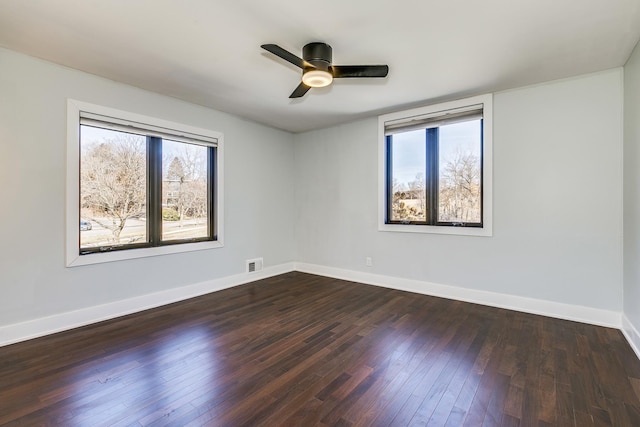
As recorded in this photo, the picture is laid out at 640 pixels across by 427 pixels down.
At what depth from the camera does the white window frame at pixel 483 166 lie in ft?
11.4

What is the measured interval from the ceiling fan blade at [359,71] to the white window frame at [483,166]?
1.65m

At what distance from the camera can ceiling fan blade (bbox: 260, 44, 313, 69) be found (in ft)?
7.11

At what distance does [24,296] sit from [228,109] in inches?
116

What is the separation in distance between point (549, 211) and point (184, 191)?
4.31m

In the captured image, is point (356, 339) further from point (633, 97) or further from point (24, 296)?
point (633, 97)

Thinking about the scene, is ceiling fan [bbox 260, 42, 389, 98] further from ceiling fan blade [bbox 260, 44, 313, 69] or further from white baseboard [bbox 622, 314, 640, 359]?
white baseboard [bbox 622, 314, 640, 359]

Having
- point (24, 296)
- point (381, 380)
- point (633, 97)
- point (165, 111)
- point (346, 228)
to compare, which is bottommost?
point (381, 380)

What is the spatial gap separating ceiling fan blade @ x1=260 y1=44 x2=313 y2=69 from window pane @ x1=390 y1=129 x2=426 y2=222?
2.25 meters

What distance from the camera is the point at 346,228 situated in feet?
15.6

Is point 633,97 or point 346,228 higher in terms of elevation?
point 633,97

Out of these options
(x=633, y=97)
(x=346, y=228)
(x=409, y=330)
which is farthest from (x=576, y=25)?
(x=346, y=228)

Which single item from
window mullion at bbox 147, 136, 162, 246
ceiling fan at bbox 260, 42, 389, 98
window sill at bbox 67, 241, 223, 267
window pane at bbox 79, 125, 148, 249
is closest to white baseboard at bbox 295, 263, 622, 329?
window sill at bbox 67, 241, 223, 267

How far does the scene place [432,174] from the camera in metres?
3.97

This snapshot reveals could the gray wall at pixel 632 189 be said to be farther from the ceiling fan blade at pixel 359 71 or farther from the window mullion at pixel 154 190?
the window mullion at pixel 154 190
